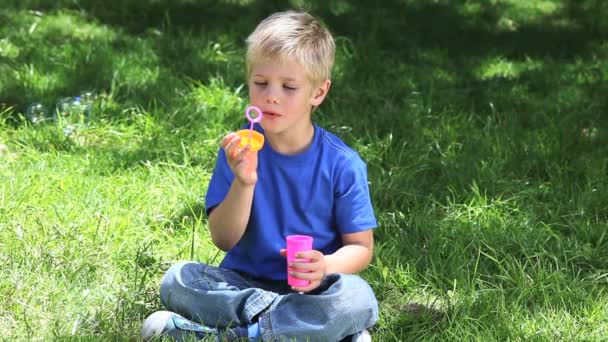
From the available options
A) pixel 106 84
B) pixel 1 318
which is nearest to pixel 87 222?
pixel 1 318

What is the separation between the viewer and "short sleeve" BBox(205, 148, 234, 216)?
9.62ft

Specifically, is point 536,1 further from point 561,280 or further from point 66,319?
point 66,319

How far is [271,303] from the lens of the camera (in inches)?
113

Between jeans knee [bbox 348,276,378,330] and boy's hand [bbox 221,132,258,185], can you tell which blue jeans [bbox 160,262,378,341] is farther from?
boy's hand [bbox 221,132,258,185]


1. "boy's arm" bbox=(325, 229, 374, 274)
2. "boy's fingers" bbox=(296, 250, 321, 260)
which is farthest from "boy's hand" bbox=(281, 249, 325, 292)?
"boy's arm" bbox=(325, 229, 374, 274)

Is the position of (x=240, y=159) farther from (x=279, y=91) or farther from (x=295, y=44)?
(x=295, y=44)

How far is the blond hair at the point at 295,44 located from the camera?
9.11 ft

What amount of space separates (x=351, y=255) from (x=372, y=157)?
4.97 feet

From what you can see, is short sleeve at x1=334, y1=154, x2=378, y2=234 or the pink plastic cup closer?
the pink plastic cup

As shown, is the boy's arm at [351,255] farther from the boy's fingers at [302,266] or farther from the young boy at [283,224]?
the boy's fingers at [302,266]

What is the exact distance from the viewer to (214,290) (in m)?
2.89

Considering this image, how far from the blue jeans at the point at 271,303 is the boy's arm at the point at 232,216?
132mm

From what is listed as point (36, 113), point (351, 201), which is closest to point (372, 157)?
point (351, 201)

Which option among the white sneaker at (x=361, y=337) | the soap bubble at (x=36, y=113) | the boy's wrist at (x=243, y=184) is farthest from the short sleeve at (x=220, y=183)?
the soap bubble at (x=36, y=113)
